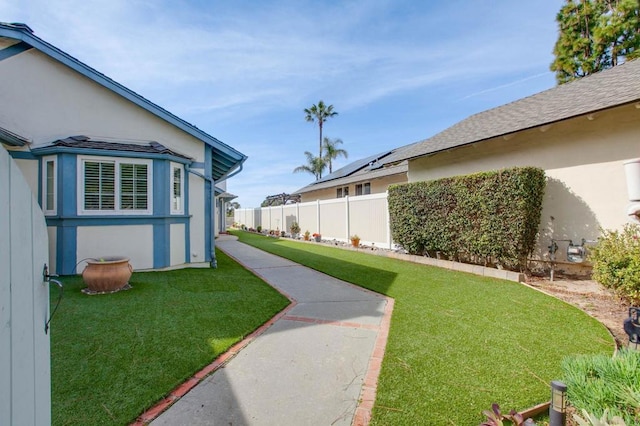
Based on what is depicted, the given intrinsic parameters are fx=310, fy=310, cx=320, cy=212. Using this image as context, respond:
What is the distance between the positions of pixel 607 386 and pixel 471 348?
162 cm

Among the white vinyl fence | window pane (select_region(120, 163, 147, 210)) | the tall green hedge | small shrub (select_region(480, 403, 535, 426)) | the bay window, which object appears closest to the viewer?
small shrub (select_region(480, 403, 535, 426))

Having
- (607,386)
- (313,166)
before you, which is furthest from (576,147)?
(313,166)

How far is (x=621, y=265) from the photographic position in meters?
5.51

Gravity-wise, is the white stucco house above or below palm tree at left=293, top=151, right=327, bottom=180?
below

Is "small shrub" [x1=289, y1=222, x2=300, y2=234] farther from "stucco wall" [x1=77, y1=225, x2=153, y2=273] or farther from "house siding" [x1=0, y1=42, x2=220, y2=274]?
"stucco wall" [x1=77, y1=225, x2=153, y2=273]

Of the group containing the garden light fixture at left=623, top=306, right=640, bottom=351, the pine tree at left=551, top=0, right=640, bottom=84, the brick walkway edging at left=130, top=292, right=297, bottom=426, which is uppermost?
the pine tree at left=551, top=0, right=640, bottom=84

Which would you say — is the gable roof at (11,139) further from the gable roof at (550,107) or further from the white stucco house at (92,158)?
the gable roof at (550,107)

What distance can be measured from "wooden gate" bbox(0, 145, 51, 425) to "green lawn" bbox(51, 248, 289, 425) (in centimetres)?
129

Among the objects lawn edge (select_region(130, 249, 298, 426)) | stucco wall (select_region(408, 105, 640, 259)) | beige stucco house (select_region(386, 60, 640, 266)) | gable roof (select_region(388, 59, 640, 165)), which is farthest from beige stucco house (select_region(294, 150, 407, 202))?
lawn edge (select_region(130, 249, 298, 426))

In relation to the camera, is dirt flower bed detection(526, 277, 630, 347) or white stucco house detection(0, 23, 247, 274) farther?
white stucco house detection(0, 23, 247, 274)

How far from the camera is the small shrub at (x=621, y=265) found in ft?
17.3

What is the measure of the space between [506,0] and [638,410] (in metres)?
11.7

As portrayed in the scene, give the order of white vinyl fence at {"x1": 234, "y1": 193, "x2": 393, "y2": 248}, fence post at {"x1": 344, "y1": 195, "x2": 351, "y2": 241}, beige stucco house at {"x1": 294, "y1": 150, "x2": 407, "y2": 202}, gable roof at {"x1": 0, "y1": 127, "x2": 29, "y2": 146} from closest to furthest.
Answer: gable roof at {"x1": 0, "y1": 127, "x2": 29, "y2": 146}, white vinyl fence at {"x1": 234, "y1": 193, "x2": 393, "y2": 248}, fence post at {"x1": 344, "y1": 195, "x2": 351, "y2": 241}, beige stucco house at {"x1": 294, "y1": 150, "x2": 407, "y2": 202}

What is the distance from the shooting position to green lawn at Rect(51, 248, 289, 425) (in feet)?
9.55
